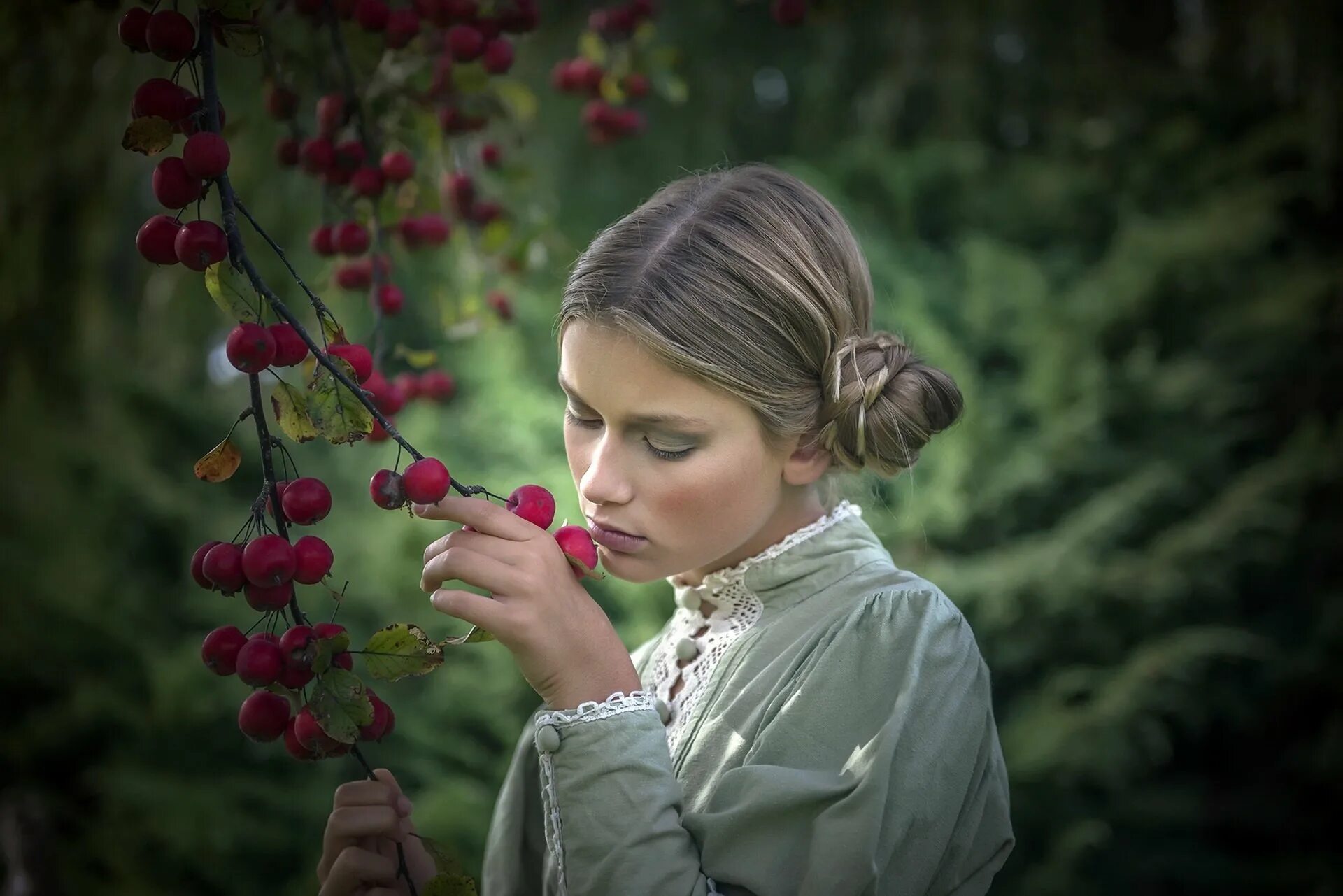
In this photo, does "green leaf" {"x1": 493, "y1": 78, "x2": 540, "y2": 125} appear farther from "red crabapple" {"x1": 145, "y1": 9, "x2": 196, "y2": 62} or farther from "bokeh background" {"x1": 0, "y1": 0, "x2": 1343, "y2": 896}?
"bokeh background" {"x1": 0, "y1": 0, "x2": 1343, "y2": 896}

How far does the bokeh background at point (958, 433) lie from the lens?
8.82ft

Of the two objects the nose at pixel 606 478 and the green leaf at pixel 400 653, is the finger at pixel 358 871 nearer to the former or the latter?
the green leaf at pixel 400 653

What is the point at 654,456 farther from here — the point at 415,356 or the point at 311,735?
the point at 311,735

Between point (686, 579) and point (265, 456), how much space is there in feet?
1.99

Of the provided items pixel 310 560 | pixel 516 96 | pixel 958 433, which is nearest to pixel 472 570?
pixel 310 560

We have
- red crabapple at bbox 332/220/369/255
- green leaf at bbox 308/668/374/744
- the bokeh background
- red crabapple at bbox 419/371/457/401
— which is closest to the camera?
green leaf at bbox 308/668/374/744

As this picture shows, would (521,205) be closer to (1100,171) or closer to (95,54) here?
(95,54)

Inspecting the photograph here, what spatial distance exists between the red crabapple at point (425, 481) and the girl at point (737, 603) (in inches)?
3.0

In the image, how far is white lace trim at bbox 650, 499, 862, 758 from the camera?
47.4 inches

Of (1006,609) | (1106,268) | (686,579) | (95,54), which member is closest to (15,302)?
(95,54)

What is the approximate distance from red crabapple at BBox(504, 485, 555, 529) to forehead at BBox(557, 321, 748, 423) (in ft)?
0.40

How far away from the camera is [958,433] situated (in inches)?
110

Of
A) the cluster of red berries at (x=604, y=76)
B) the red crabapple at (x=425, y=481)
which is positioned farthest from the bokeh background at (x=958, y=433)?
the red crabapple at (x=425, y=481)

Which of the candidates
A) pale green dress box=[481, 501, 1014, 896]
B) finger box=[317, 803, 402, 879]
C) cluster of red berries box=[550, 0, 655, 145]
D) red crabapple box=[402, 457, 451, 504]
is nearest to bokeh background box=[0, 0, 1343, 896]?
cluster of red berries box=[550, 0, 655, 145]
